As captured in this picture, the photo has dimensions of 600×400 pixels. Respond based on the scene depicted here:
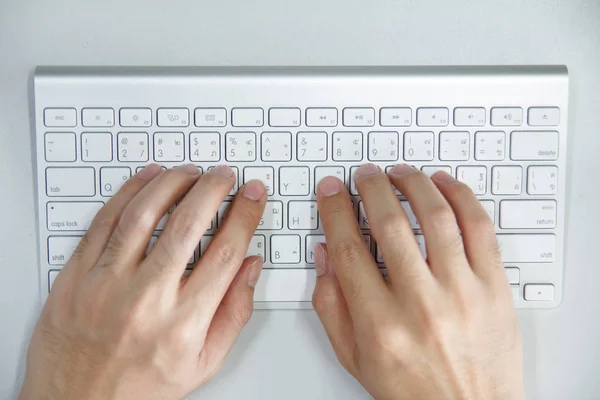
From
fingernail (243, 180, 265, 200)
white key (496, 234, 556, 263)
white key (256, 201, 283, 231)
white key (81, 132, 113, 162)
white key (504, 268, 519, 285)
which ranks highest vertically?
white key (81, 132, 113, 162)

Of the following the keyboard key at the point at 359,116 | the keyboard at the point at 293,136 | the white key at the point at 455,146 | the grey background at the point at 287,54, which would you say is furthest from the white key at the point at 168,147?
the white key at the point at 455,146

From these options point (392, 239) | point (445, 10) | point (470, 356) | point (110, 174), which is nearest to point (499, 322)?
point (470, 356)

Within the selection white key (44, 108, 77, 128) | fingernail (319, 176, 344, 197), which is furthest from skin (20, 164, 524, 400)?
white key (44, 108, 77, 128)

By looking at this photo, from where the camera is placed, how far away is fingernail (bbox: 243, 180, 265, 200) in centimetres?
62

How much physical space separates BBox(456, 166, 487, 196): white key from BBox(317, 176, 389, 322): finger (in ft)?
0.49

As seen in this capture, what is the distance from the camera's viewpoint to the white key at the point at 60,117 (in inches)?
24.7

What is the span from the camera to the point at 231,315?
0.62m

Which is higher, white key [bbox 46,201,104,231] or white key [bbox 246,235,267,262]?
white key [bbox 46,201,104,231]

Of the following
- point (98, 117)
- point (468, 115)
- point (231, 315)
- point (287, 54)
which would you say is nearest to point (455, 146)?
point (468, 115)

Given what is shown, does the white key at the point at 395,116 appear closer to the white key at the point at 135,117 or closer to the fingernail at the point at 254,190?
the fingernail at the point at 254,190

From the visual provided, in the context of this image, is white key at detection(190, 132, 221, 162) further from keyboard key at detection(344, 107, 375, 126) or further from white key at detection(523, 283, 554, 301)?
white key at detection(523, 283, 554, 301)

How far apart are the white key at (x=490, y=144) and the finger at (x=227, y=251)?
281 mm

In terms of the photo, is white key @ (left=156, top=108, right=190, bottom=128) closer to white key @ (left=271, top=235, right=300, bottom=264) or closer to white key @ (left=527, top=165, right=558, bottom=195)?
white key @ (left=271, top=235, right=300, bottom=264)

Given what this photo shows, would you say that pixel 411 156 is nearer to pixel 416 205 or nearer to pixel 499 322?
pixel 416 205
